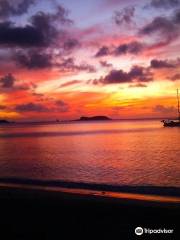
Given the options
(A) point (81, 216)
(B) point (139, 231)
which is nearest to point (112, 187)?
(A) point (81, 216)

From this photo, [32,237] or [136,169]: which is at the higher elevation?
[32,237]

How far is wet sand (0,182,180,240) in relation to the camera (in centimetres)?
854

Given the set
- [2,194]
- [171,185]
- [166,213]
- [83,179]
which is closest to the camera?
[166,213]

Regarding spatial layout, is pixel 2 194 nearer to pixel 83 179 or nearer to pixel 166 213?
pixel 166 213

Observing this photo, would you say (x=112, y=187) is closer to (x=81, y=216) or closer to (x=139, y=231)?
(x=81, y=216)

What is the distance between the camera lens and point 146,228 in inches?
336

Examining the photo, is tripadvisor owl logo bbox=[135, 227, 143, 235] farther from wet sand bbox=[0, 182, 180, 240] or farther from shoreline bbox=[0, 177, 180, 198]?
shoreline bbox=[0, 177, 180, 198]

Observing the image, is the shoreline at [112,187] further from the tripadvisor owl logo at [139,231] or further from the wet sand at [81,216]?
the tripadvisor owl logo at [139,231]

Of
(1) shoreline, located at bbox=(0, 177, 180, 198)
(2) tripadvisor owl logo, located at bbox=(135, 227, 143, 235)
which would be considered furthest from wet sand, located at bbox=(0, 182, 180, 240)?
(1) shoreline, located at bbox=(0, 177, 180, 198)

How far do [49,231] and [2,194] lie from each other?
516 centimetres

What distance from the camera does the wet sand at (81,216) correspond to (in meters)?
8.54

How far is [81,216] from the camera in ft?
32.4

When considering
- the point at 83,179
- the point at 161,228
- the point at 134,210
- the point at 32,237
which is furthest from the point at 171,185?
the point at 32,237

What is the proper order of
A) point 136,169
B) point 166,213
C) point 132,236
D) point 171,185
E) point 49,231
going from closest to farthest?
point 132,236 < point 49,231 < point 166,213 < point 171,185 < point 136,169
